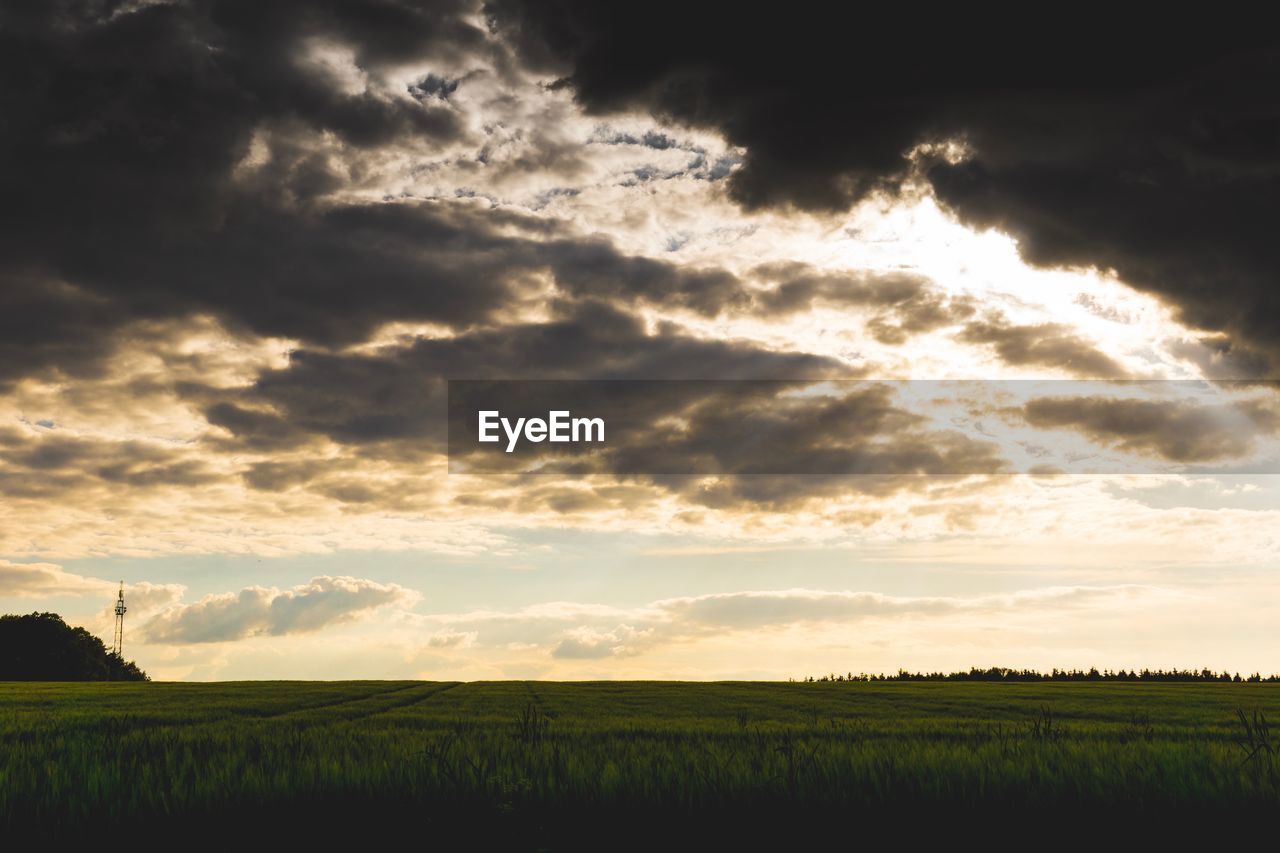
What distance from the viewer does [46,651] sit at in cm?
11681

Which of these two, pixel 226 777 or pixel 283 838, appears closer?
pixel 283 838

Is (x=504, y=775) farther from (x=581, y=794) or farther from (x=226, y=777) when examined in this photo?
(x=226, y=777)

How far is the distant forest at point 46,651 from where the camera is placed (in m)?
115

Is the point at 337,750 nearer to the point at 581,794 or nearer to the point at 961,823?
the point at 581,794

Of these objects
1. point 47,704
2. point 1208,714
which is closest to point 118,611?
point 47,704

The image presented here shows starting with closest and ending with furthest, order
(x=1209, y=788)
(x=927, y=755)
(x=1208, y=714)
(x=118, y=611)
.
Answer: (x=1209, y=788) < (x=927, y=755) < (x=1208, y=714) < (x=118, y=611)

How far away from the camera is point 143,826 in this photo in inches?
209

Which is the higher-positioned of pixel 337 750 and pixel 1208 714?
pixel 337 750

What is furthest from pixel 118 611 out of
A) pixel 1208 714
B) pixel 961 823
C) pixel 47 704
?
pixel 961 823

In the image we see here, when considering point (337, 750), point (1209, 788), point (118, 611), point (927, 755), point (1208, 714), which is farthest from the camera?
point (118, 611)

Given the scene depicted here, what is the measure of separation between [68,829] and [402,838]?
78.9 inches

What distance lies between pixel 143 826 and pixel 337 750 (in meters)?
2.34

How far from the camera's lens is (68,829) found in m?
5.25

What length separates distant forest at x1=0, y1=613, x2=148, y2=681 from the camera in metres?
115
